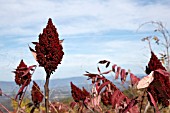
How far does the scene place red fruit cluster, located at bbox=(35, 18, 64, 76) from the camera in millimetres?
2818

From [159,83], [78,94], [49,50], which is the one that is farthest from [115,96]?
[78,94]

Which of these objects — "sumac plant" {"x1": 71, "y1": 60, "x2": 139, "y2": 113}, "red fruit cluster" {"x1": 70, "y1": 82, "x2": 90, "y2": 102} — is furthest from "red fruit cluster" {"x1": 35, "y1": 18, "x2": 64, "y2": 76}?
"red fruit cluster" {"x1": 70, "y1": 82, "x2": 90, "y2": 102}

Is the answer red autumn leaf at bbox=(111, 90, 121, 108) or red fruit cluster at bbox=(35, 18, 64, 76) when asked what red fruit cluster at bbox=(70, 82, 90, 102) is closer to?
red fruit cluster at bbox=(35, 18, 64, 76)

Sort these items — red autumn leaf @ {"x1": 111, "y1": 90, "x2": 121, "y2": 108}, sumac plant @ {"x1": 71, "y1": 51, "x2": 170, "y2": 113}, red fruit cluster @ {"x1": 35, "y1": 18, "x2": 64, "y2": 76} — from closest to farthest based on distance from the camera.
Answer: sumac plant @ {"x1": 71, "y1": 51, "x2": 170, "y2": 113}
red autumn leaf @ {"x1": 111, "y1": 90, "x2": 121, "y2": 108}
red fruit cluster @ {"x1": 35, "y1": 18, "x2": 64, "y2": 76}

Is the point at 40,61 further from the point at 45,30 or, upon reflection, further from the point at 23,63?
the point at 23,63

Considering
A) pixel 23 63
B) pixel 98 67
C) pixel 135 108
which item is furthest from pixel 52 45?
pixel 23 63

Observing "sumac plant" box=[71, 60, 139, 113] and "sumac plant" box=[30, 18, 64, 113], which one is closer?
"sumac plant" box=[71, 60, 139, 113]

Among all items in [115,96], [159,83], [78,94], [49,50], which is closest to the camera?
[159,83]

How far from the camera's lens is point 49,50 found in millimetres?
2818

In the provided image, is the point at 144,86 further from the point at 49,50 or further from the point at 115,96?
the point at 49,50

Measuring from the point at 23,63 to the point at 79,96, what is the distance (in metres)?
0.82

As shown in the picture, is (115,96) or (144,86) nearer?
(144,86)

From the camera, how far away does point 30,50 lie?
9.60 ft

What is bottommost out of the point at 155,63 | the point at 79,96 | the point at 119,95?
the point at 79,96
